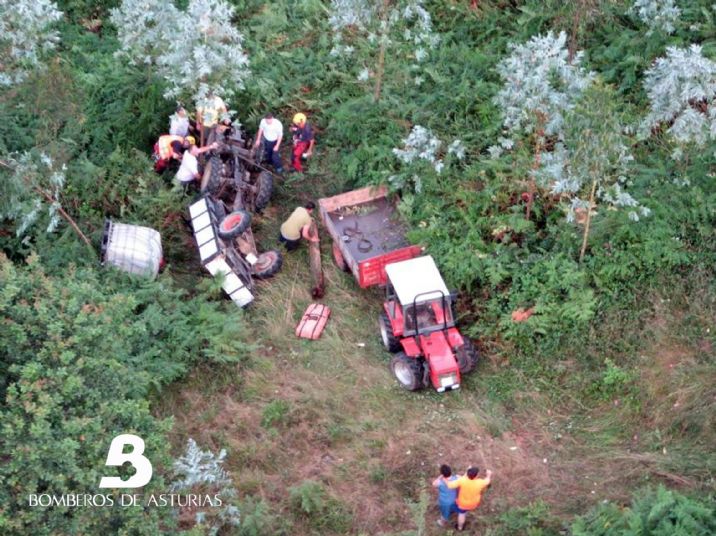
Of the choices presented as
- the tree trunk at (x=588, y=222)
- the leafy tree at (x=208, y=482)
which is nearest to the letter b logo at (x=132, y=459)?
the leafy tree at (x=208, y=482)

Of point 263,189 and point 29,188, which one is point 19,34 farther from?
point 263,189

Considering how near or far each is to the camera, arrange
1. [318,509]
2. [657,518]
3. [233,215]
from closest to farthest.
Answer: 1. [657,518]
2. [318,509]
3. [233,215]

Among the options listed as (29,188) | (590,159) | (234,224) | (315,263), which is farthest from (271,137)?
(590,159)

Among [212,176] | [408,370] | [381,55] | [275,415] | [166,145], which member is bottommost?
[275,415]

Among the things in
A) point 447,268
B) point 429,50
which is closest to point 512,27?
point 429,50

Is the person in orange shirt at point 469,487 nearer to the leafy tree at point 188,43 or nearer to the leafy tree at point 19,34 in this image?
the leafy tree at point 188,43

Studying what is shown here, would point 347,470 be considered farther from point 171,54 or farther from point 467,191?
point 171,54

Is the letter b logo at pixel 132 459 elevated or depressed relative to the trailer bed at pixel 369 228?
elevated
